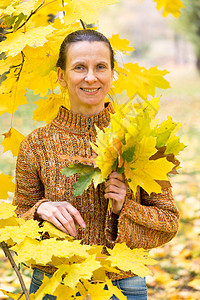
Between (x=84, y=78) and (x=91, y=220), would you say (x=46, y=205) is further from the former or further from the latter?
(x=84, y=78)

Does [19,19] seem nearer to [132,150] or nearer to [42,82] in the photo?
[42,82]

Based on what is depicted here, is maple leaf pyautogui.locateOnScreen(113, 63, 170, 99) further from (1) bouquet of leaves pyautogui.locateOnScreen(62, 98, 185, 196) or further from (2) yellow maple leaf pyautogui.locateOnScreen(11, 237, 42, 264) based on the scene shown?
(2) yellow maple leaf pyautogui.locateOnScreen(11, 237, 42, 264)

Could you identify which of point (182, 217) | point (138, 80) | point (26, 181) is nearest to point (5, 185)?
point (26, 181)

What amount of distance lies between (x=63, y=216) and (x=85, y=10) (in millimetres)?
706

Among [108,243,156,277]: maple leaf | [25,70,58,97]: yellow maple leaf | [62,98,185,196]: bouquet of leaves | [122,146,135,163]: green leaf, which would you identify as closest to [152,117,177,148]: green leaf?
[62,98,185,196]: bouquet of leaves

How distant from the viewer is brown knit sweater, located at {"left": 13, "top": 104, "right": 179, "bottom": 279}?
1.35 metres

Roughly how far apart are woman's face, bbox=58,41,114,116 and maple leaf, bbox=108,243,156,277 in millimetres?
540

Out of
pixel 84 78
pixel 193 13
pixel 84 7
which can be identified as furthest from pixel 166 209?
pixel 193 13

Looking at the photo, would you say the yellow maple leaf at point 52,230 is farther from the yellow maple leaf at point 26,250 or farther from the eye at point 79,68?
the eye at point 79,68

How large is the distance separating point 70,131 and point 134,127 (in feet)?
1.34

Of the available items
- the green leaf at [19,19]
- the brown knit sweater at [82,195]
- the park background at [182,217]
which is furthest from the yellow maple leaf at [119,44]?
the green leaf at [19,19]

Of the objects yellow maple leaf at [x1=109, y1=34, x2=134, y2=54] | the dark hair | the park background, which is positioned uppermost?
yellow maple leaf at [x1=109, y1=34, x2=134, y2=54]

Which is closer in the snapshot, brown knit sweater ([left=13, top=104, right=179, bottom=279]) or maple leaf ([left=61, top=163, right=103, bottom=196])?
maple leaf ([left=61, top=163, right=103, bottom=196])

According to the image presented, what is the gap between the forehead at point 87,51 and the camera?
1.40 meters
